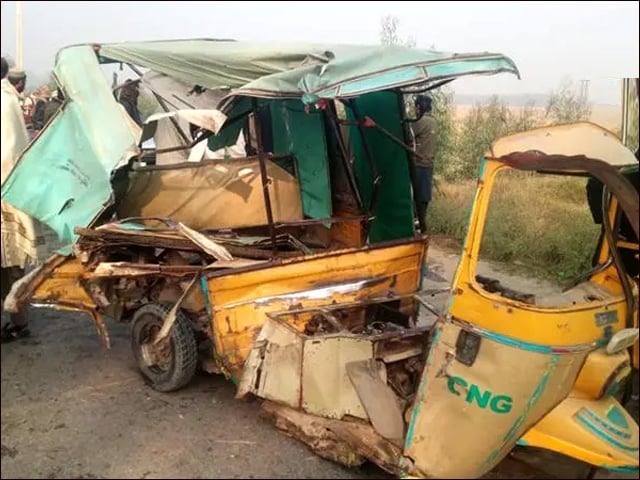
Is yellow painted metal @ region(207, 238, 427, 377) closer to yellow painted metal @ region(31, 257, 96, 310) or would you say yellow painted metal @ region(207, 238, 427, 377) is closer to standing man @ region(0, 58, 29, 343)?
yellow painted metal @ region(31, 257, 96, 310)

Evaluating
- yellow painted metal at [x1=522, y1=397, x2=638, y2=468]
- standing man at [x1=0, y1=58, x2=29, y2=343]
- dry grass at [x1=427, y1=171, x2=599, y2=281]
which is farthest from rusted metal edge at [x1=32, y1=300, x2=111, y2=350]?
dry grass at [x1=427, y1=171, x2=599, y2=281]

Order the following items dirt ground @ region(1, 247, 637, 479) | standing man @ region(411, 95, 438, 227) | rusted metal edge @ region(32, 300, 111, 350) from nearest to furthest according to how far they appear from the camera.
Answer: dirt ground @ region(1, 247, 637, 479) → rusted metal edge @ region(32, 300, 111, 350) → standing man @ region(411, 95, 438, 227)

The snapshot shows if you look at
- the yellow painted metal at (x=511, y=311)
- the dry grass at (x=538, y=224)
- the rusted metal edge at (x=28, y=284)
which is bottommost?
the dry grass at (x=538, y=224)

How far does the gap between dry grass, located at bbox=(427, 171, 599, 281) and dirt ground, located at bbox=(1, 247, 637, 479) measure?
10.5 ft

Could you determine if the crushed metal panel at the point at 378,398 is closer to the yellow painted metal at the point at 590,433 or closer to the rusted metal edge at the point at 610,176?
the yellow painted metal at the point at 590,433

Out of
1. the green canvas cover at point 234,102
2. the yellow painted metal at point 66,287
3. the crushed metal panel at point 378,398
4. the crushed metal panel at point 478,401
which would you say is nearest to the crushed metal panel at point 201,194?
the green canvas cover at point 234,102

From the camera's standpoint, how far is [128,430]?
4.13 meters

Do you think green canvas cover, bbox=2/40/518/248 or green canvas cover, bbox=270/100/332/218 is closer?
green canvas cover, bbox=2/40/518/248

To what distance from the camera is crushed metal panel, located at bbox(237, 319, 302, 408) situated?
383 centimetres

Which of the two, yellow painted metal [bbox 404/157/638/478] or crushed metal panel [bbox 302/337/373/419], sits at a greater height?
yellow painted metal [bbox 404/157/638/478]

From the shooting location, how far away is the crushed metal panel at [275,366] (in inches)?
151

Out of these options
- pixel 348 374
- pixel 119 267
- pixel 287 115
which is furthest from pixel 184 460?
pixel 287 115

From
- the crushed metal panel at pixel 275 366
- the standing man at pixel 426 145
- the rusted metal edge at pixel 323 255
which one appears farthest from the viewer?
the standing man at pixel 426 145

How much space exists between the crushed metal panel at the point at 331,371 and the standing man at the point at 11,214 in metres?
2.66
